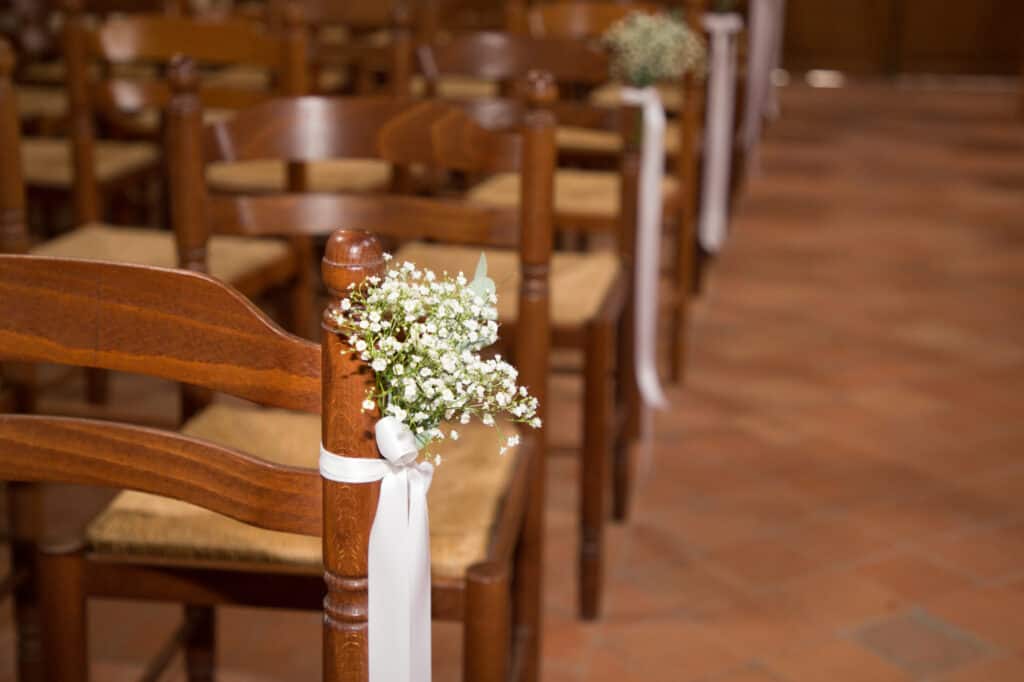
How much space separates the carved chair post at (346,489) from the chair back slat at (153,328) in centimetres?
5

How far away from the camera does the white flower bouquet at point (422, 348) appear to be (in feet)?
3.44

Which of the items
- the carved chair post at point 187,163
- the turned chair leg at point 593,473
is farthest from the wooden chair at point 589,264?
the carved chair post at point 187,163

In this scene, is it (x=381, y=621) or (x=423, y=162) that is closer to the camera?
(x=381, y=621)

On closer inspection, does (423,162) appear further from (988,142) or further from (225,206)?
(988,142)

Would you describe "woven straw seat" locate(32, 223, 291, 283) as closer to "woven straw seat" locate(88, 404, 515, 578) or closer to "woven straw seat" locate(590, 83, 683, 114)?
"woven straw seat" locate(88, 404, 515, 578)

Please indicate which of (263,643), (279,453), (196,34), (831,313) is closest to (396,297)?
(279,453)

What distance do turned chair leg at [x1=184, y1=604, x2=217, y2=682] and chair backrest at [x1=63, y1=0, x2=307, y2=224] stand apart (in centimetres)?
123

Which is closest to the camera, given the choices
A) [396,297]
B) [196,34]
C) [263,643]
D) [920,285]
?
[396,297]

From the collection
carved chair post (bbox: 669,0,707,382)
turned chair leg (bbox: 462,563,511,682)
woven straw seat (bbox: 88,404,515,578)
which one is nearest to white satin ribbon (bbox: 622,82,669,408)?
carved chair post (bbox: 669,0,707,382)

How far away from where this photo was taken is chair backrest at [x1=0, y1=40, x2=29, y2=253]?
237 cm

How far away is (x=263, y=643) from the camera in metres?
2.55

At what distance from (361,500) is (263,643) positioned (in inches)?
60.0

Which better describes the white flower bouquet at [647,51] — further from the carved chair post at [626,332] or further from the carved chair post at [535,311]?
the carved chair post at [535,311]

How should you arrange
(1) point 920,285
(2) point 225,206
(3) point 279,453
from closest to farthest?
(3) point 279,453, (2) point 225,206, (1) point 920,285
